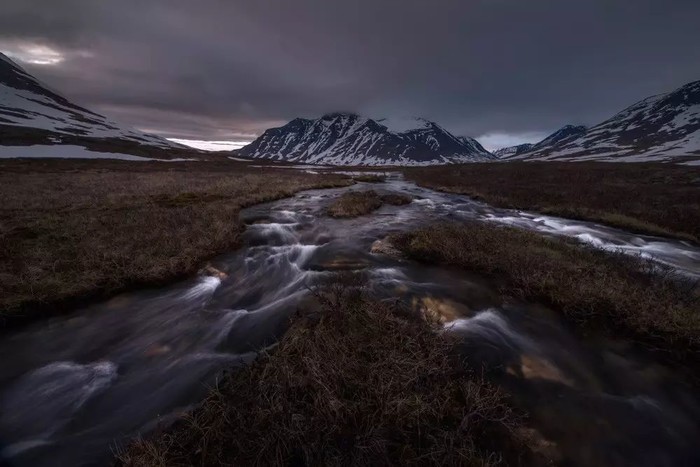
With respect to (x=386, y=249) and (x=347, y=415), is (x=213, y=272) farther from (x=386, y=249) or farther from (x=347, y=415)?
(x=347, y=415)

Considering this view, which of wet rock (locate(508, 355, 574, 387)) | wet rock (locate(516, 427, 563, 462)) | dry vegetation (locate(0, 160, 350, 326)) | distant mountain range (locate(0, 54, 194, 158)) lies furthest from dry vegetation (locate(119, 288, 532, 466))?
distant mountain range (locate(0, 54, 194, 158))

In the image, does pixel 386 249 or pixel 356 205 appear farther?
pixel 356 205

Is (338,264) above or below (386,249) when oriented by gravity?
below

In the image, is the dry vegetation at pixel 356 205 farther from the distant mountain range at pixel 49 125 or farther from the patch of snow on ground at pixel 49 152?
the distant mountain range at pixel 49 125

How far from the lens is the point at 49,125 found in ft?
384

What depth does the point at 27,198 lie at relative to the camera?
21.5 metres

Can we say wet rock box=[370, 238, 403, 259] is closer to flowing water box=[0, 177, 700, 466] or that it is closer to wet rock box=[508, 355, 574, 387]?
flowing water box=[0, 177, 700, 466]

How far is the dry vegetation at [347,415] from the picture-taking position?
4102 mm

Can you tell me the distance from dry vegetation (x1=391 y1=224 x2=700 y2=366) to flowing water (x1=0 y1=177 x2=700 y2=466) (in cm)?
60

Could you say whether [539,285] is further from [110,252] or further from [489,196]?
[489,196]

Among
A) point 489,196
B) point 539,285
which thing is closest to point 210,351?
point 539,285

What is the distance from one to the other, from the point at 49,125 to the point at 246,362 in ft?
522

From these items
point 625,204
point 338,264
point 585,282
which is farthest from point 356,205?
point 625,204

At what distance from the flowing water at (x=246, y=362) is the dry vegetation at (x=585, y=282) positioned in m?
0.60
